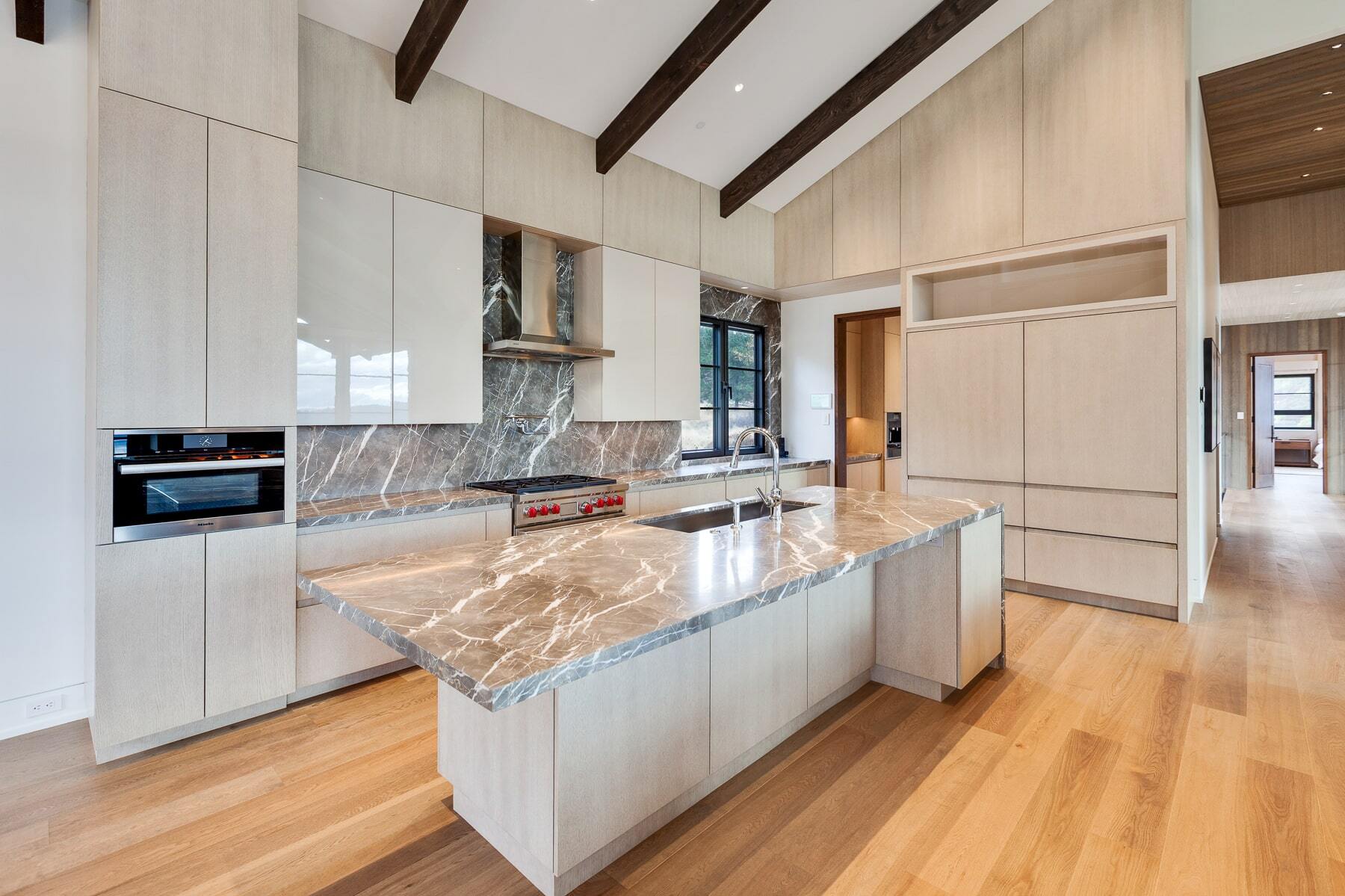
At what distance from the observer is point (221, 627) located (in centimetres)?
249

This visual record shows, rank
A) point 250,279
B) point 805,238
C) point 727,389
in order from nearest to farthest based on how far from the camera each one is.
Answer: point 250,279 < point 805,238 < point 727,389

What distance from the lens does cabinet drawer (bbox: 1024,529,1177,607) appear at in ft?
12.8

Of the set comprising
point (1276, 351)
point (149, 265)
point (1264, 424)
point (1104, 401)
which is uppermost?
point (1276, 351)

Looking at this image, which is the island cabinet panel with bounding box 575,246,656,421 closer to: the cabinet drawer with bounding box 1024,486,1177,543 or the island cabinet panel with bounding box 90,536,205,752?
the island cabinet panel with bounding box 90,536,205,752

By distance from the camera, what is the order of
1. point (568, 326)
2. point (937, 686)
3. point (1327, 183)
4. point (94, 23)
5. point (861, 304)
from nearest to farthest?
1. point (94, 23)
2. point (937, 686)
3. point (568, 326)
4. point (861, 304)
5. point (1327, 183)

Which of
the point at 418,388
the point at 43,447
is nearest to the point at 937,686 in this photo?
the point at 418,388

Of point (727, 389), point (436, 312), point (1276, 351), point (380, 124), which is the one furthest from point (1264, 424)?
point (380, 124)

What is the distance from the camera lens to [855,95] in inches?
178

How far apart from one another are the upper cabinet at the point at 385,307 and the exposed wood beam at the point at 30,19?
949 millimetres

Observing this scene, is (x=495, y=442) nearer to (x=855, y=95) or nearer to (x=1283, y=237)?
(x=855, y=95)

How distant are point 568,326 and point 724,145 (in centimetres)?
176

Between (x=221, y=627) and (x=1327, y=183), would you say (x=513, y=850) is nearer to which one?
(x=221, y=627)

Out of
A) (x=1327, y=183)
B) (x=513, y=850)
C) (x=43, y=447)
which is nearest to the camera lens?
(x=513, y=850)

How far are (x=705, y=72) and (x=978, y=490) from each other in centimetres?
330
